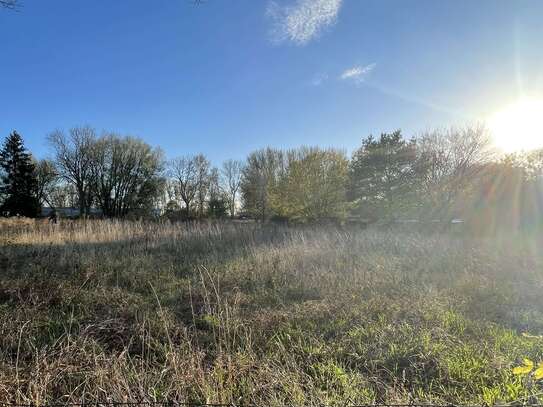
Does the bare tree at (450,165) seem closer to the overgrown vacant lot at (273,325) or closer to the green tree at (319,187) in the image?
the green tree at (319,187)

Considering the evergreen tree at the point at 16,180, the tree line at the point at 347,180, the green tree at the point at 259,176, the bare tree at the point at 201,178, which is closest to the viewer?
the tree line at the point at 347,180

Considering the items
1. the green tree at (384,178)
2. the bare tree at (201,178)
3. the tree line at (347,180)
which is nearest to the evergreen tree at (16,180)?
the tree line at (347,180)

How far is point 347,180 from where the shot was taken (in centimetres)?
2192

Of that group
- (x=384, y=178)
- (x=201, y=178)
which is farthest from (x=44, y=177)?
(x=384, y=178)

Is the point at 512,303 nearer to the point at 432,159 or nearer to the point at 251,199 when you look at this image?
the point at 432,159

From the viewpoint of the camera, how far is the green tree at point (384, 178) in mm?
22484

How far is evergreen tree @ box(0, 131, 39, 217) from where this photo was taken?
32000mm

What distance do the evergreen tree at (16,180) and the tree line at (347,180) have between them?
0.10 meters

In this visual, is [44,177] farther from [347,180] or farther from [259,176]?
[347,180]

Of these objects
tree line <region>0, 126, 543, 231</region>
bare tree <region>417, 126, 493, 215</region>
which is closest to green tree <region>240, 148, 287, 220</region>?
tree line <region>0, 126, 543, 231</region>

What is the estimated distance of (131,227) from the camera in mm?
10250

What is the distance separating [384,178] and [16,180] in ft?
135

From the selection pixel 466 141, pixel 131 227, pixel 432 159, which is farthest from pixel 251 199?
pixel 131 227

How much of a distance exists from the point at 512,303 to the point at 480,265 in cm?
209
